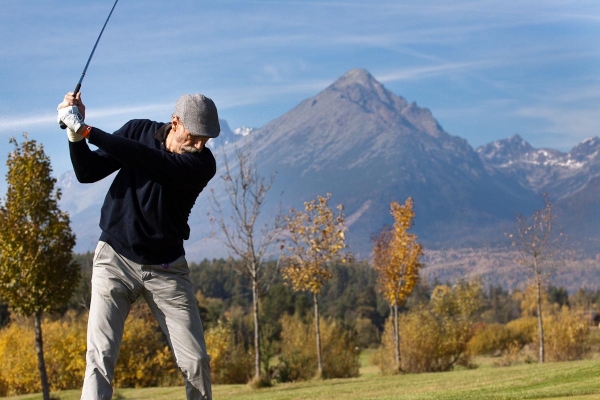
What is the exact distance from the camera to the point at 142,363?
39031 mm

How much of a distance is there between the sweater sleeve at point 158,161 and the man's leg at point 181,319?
58 centimetres

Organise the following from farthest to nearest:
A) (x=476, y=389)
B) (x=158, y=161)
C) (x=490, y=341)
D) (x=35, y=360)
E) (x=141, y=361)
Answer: (x=490, y=341) → (x=141, y=361) → (x=35, y=360) → (x=476, y=389) → (x=158, y=161)

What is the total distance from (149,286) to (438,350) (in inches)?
1357

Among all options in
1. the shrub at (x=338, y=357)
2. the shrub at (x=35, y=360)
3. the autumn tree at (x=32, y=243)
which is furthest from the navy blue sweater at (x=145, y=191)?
the shrub at (x=35, y=360)

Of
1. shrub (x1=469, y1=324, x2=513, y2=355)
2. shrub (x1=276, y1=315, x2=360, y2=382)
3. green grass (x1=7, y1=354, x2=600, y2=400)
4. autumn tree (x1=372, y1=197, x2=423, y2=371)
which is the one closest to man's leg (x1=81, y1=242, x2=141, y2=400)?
green grass (x1=7, y1=354, x2=600, y2=400)

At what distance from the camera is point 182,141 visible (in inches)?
222

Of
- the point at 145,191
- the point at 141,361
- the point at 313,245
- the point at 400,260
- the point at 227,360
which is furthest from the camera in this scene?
the point at 227,360

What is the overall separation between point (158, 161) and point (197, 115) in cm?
41

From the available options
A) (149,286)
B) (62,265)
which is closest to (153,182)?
(149,286)

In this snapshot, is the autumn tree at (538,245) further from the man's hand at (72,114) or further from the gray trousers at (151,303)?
the man's hand at (72,114)

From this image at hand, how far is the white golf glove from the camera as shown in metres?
5.08

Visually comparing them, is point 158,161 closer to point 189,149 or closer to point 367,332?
point 189,149

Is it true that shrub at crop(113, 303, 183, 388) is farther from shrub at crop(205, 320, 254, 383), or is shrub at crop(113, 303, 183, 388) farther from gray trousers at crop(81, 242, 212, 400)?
gray trousers at crop(81, 242, 212, 400)

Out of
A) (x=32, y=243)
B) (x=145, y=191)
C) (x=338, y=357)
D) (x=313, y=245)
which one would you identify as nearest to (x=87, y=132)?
(x=145, y=191)
